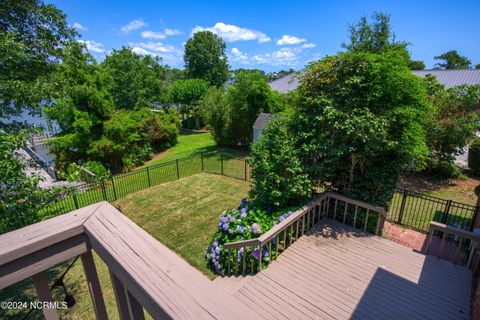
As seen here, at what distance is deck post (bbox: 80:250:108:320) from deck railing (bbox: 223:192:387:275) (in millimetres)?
3215

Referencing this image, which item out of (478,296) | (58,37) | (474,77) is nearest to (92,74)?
(58,37)

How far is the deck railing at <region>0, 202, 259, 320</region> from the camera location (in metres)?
0.80

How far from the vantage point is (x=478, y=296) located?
10.8ft

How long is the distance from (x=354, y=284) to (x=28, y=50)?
7538mm

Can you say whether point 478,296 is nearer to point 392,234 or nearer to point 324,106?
point 392,234

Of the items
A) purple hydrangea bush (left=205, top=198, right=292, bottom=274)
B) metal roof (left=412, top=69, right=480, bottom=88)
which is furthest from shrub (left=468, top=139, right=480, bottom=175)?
metal roof (left=412, top=69, right=480, bottom=88)

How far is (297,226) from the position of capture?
17.1 feet

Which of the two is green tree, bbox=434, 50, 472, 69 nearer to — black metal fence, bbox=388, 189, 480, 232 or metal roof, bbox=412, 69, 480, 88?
metal roof, bbox=412, 69, 480, 88

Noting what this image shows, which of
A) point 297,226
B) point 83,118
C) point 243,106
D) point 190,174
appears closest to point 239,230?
point 297,226

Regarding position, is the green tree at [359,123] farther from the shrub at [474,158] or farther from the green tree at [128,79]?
the green tree at [128,79]

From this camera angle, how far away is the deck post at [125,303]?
1.06 meters

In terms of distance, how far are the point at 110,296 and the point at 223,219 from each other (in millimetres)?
2538

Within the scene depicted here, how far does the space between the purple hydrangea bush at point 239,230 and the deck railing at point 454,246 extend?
283cm

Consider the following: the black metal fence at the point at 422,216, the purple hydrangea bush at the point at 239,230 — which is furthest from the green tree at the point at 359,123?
the black metal fence at the point at 422,216
